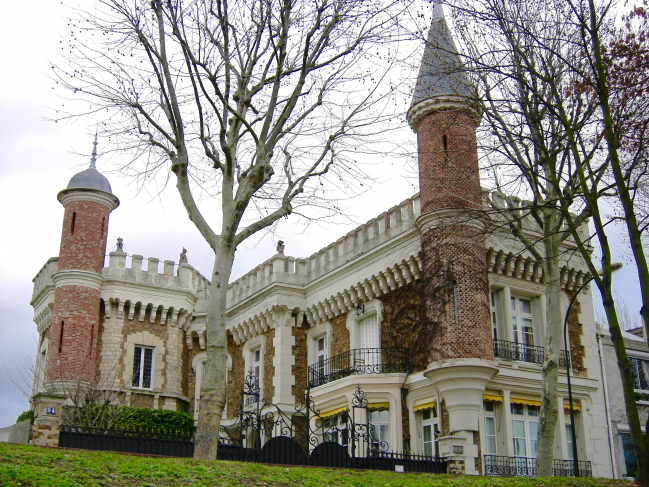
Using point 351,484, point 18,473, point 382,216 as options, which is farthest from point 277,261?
point 18,473

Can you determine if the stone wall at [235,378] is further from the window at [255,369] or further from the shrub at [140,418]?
the shrub at [140,418]

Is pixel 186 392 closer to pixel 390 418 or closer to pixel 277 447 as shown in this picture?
pixel 390 418

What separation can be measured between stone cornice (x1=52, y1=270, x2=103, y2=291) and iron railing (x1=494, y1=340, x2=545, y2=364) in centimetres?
1678

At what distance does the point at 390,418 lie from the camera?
2230 cm

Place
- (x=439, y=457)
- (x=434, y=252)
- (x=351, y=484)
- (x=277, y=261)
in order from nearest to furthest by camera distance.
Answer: (x=351, y=484) < (x=439, y=457) < (x=434, y=252) < (x=277, y=261)

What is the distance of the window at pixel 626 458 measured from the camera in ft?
76.8

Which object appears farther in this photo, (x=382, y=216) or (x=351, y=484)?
(x=382, y=216)

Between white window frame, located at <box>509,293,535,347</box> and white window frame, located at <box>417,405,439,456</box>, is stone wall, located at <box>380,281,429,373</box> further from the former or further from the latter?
white window frame, located at <box>509,293,535,347</box>

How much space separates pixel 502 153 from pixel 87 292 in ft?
62.5

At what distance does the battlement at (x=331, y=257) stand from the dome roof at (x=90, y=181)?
23.0 ft

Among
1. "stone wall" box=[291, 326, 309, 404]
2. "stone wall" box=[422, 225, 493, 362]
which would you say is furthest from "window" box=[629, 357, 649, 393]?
"stone wall" box=[291, 326, 309, 404]

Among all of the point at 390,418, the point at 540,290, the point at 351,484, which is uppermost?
the point at 540,290

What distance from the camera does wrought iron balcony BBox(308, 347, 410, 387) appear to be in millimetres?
22875

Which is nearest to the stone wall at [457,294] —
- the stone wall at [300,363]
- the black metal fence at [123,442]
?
the stone wall at [300,363]
